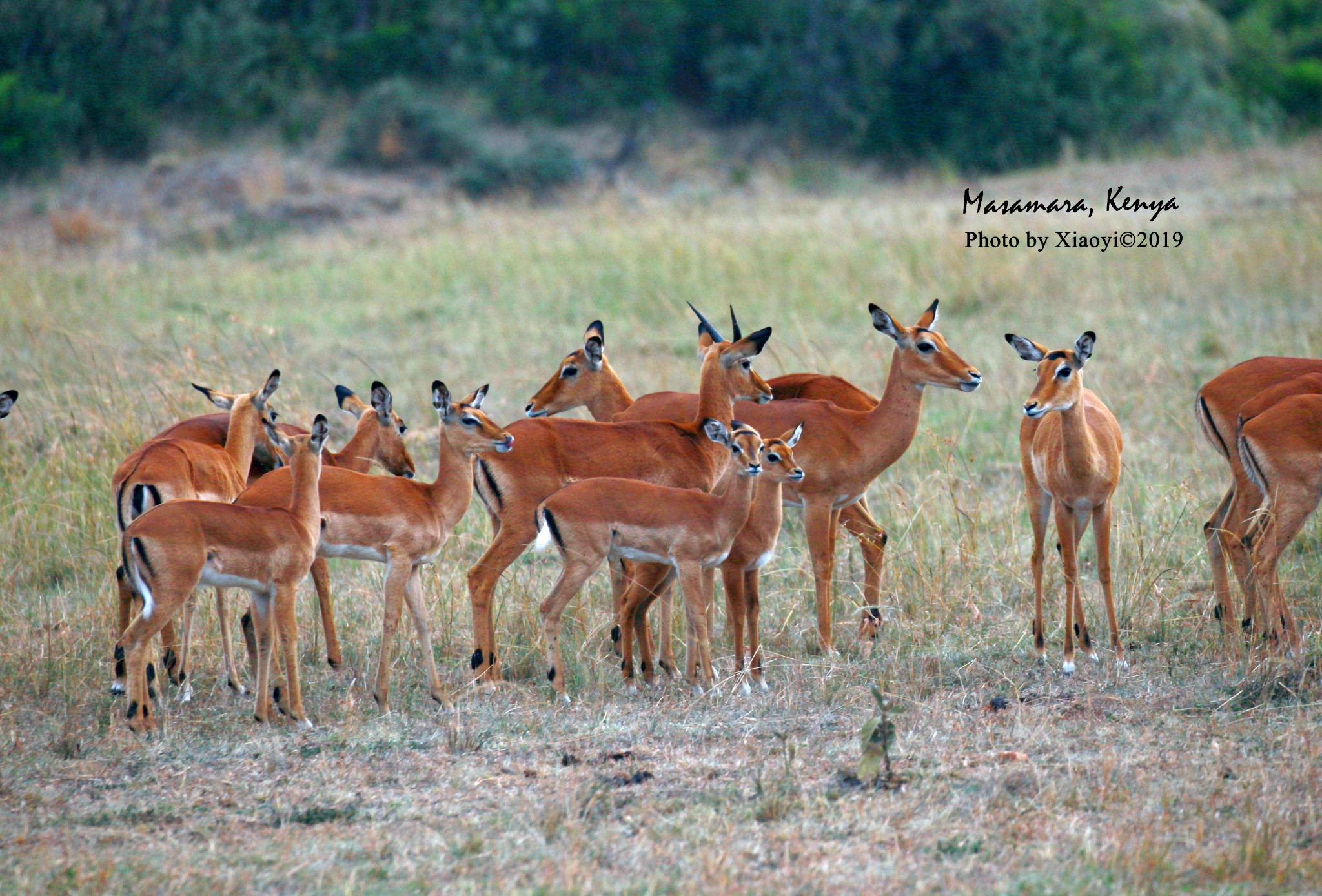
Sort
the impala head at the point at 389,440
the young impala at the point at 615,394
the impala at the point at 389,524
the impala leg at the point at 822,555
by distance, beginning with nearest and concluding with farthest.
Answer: the impala at the point at 389,524
the impala leg at the point at 822,555
the impala head at the point at 389,440
the young impala at the point at 615,394

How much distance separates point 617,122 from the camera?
2752 centimetres

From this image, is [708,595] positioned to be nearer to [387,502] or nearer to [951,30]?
[387,502]

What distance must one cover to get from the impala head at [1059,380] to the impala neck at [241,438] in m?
3.35

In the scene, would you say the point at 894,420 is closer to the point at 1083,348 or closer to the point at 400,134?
the point at 1083,348

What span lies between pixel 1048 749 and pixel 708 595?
173 cm

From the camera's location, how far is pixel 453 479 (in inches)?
227

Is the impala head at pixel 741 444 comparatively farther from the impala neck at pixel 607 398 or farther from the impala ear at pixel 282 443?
the impala ear at pixel 282 443

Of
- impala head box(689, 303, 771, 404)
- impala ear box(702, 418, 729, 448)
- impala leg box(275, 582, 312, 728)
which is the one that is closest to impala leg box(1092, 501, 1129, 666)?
impala ear box(702, 418, 729, 448)

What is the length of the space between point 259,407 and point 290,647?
1538 millimetres

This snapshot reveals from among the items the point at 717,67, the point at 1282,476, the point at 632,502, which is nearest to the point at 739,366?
the point at 632,502

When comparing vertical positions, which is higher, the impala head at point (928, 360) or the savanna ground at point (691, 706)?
the impala head at point (928, 360)

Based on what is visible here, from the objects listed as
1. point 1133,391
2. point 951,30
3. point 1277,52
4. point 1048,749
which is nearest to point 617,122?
point 951,30

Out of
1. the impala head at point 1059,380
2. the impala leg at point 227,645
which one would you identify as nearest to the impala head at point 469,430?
the impala leg at point 227,645

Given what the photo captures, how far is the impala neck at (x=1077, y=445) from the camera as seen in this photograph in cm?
569
